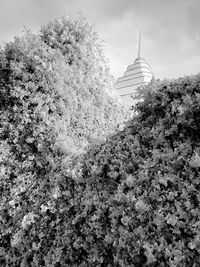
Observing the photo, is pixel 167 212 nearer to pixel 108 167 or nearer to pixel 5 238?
pixel 108 167

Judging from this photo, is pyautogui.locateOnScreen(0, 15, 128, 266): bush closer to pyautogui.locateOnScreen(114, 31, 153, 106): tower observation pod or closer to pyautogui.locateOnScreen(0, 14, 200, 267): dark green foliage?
pyautogui.locateOnScreen(0, 14, 200, 267): dark green foliage

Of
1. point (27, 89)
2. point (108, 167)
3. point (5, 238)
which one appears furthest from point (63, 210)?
point (27, 89)

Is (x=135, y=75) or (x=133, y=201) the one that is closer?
(x=133, y=201)

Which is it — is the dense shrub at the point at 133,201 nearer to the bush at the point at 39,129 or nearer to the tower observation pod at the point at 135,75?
the bush at the point at 39,129

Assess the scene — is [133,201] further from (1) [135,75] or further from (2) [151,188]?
(1) [135,75]

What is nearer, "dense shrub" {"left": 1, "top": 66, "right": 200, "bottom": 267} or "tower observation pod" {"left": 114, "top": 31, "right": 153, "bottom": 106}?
"dense shrub" {"left": 1, "top": 66, "right": 200, "bottom": 267}

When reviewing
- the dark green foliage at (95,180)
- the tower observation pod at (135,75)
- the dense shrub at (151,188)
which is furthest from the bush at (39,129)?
the tower observation pod at (135,75)

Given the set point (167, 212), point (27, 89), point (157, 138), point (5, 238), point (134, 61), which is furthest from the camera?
point (134, 61)

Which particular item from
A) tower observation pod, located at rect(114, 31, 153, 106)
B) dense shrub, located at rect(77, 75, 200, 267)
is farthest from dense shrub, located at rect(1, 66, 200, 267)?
tower observation pod, located at rect(114, 31, 153, 106)

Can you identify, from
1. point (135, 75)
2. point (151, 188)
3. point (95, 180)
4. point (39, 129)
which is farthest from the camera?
point (135, 75)

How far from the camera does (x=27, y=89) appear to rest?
425 centimetres

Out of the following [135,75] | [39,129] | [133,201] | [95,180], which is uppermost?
[135,75]

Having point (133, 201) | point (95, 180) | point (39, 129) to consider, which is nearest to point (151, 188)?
point (133, 201)

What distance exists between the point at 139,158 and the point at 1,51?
2.96 metres
